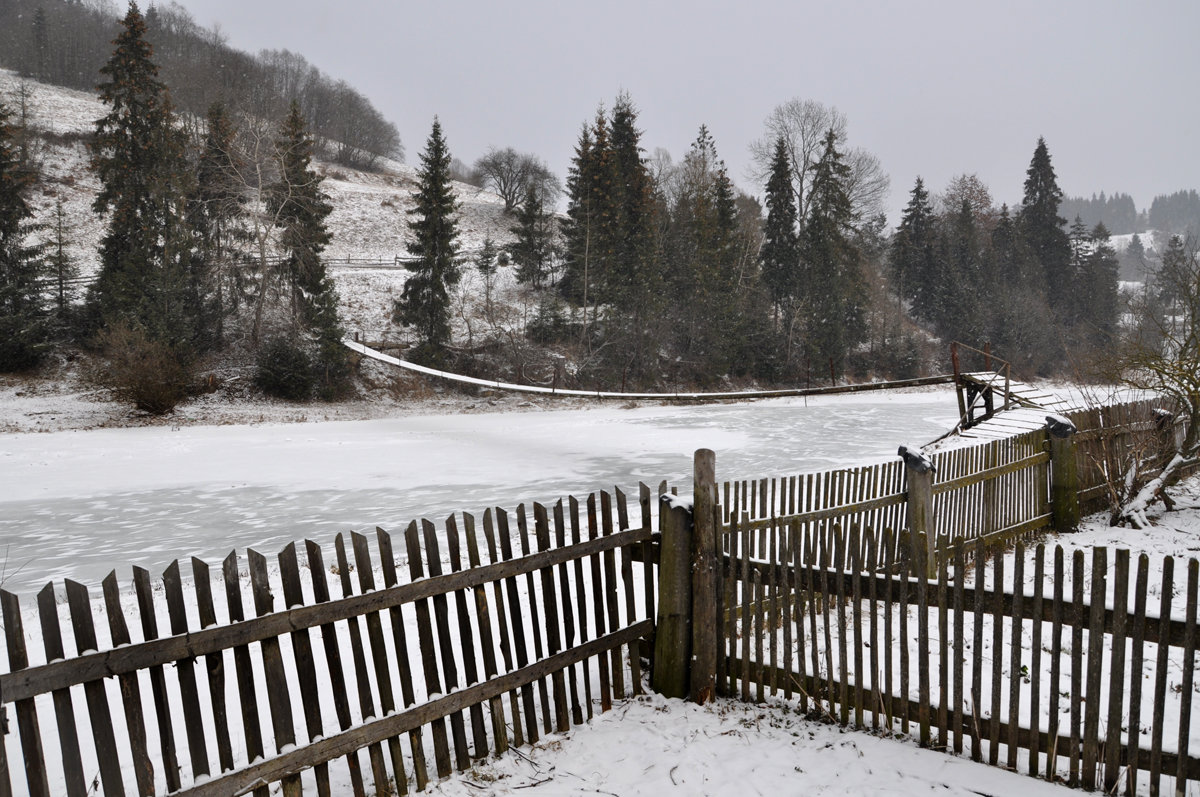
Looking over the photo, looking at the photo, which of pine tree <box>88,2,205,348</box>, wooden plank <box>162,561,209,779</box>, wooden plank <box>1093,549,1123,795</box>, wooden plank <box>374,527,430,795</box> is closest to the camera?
wooden plank <box>162,561,209,779</box>

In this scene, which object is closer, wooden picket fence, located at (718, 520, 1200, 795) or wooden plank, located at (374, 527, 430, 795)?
wooden picket fence, located at (718, 520, 1200, 795)

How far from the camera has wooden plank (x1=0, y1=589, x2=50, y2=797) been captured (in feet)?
7.82

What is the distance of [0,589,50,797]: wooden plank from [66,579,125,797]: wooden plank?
6.0 inches

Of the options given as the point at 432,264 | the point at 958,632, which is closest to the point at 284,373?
the point at 432,264

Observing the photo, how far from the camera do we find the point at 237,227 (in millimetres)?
37281

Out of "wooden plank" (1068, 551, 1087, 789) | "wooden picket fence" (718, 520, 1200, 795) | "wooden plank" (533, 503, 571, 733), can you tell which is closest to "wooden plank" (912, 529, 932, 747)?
"wooden picket fence" (718, 520, 1200, 795)

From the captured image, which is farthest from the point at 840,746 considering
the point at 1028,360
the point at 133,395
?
the point at 1028,360

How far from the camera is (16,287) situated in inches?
1075

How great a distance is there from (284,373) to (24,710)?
28.3 meters

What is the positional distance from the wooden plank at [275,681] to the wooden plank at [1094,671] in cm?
363

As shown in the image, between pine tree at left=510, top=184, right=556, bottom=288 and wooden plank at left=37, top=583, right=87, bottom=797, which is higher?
pine tree at left=510, top=184, right=556, bottom=288

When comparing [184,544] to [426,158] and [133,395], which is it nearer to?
[133,395]

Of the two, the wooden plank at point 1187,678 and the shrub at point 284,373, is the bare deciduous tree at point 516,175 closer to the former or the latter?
the shrub at point 284,373

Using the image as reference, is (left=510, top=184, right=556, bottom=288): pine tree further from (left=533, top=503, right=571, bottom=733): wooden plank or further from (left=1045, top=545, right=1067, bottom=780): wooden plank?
(left=1045, top=545, right=1067, bottom=780): wooden plank
